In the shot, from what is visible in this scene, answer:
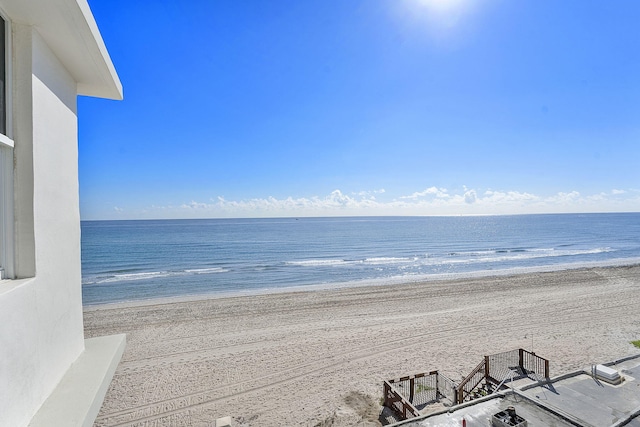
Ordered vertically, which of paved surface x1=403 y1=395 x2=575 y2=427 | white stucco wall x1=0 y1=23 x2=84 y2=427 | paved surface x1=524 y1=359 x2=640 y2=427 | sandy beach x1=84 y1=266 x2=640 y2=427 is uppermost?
white stucco wall x1=0 y1=23 x2=84 y2=427

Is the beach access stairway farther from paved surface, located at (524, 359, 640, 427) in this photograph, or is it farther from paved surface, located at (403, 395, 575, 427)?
paved surface, located at (403, 395, 575, 427)

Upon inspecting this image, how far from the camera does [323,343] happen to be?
1328cm

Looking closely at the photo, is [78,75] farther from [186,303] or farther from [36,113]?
[186,303]

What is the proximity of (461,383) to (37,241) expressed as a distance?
10.7 meters

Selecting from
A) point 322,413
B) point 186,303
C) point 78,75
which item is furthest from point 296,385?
point 186,303

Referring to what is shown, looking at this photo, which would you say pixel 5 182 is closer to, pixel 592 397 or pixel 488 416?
pixel 488 416

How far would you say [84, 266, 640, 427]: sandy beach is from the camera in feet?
30.2

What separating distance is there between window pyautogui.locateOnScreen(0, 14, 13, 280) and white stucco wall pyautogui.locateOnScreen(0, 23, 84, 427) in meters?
0.03

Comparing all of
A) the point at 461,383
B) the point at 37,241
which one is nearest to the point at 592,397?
the point at 461,383

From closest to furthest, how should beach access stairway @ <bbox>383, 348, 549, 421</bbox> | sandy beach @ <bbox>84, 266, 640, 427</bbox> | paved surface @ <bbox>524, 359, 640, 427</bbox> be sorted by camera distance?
paved surface @ <bbox>524, 359, 640, 427</bbox> → beach access stairway @ <bbox>383, 348, 549, 421</bbox> → sandy beach @ <bbox>84, 266, 640, 427</bbox>

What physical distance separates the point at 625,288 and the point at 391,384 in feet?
76.7

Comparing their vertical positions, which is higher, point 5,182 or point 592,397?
point 5,182

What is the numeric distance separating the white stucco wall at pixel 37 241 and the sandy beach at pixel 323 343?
8.17 meters

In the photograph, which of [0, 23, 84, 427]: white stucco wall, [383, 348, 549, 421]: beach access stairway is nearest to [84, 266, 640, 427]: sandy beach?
[383, 348, 549, 421]: beach access stairway
